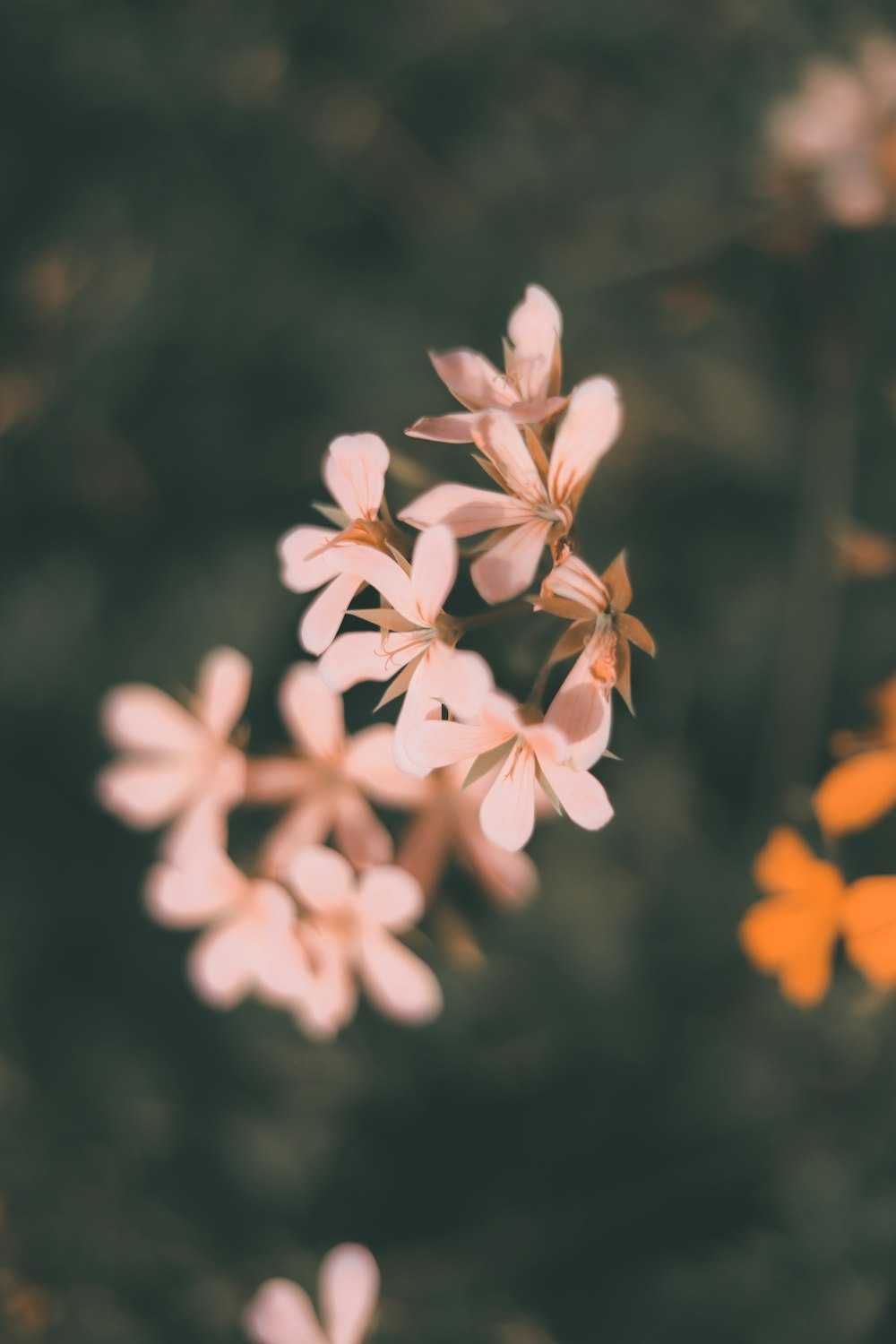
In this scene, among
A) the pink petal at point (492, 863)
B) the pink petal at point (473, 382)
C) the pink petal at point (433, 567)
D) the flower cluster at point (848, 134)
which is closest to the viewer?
the pink petal at point (433, 567)

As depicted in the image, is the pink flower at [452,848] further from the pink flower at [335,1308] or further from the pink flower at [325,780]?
the pink flower at [335,1308]

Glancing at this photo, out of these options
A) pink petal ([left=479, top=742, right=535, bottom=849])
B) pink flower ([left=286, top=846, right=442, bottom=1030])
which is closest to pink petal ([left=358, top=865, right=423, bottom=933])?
pink flower ([left=286, top=846, right=442, bottom=1030])

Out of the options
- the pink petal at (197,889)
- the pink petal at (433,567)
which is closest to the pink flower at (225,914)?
the pink petal at (197,889)

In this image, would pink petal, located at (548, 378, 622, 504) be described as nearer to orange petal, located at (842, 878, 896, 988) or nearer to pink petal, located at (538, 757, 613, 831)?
pink petal, located at (538, 757, 613, 831)

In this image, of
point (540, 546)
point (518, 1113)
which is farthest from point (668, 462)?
point (518, 1113)

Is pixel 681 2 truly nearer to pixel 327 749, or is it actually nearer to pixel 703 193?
pixel 703 193
